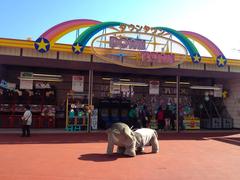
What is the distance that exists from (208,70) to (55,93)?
32.6ft

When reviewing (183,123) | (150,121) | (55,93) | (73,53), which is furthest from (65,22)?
(183,123)

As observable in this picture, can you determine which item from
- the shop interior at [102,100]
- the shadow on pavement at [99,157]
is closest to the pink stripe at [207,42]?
the shop interior at [102,100]

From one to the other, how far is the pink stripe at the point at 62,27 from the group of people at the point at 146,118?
579 cm

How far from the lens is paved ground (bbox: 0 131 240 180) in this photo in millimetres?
6871

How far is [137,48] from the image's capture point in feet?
50.0

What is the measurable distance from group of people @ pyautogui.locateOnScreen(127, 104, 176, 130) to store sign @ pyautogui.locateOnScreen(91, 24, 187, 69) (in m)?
3.50

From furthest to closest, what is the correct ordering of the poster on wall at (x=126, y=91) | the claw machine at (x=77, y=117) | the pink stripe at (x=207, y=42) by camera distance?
the poster on wall at (x=126, y=91) < the pink stripe at (x=207, y=42) < the claw machine at (x=77, y=117)

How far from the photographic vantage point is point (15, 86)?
1823cm

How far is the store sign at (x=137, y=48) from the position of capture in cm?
1441

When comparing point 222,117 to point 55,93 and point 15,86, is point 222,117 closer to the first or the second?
point 55,93

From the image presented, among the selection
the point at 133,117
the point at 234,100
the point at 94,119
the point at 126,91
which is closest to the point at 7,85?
the point at 94,119

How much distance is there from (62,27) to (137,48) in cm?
414

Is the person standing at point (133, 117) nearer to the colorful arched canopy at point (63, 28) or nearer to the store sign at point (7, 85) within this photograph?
the colorful arched canopy at point (63, 28)

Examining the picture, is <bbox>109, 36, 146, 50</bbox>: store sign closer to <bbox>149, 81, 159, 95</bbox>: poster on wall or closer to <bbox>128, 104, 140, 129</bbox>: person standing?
<bbox>149, 81, 159, 95</bbox>: poster on wall
